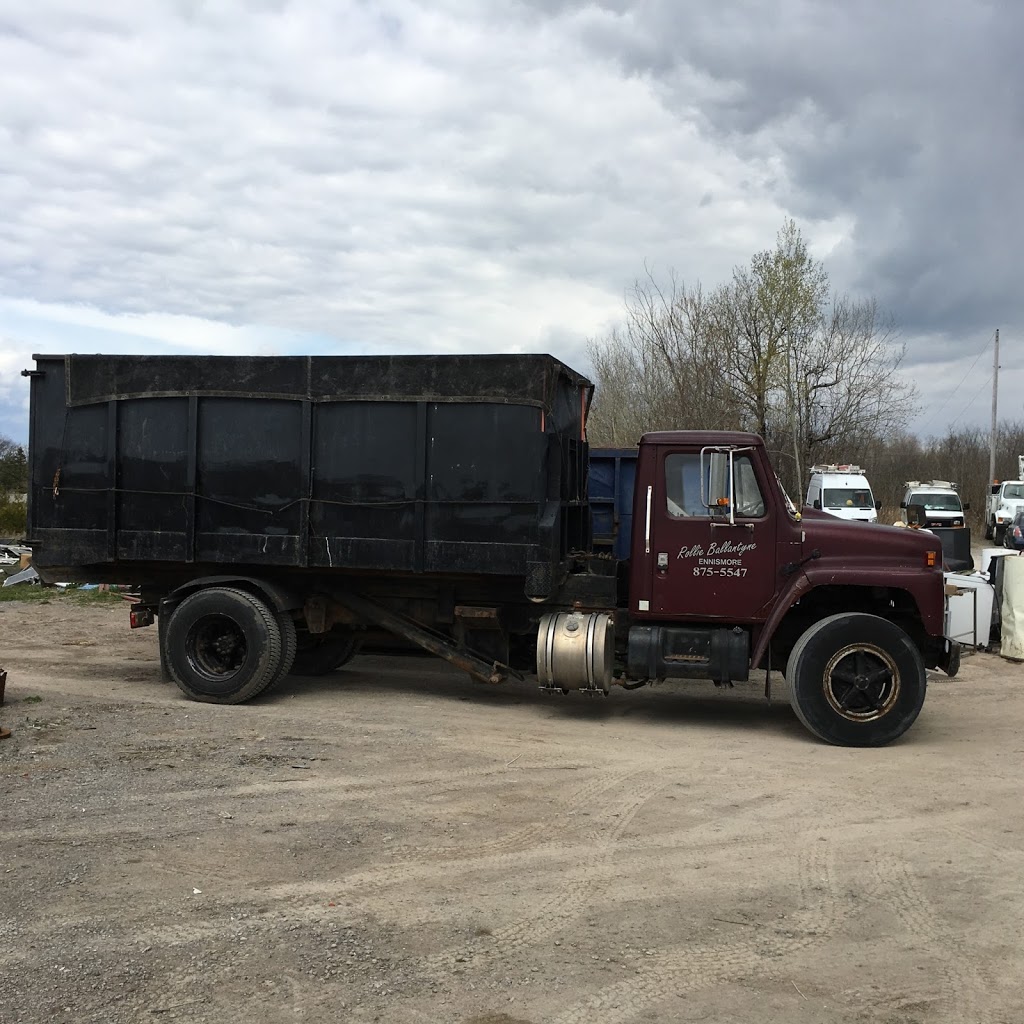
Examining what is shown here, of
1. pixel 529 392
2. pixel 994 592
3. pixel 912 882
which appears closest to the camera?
pixel 912 882

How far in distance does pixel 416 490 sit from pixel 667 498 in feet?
7.06

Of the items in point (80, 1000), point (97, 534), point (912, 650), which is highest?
point (97, 534)

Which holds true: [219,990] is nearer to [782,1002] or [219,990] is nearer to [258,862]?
[258,862]

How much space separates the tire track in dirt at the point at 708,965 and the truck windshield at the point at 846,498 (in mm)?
23581

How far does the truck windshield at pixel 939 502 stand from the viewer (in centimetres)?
3306

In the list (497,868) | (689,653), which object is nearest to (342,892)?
(497,868)

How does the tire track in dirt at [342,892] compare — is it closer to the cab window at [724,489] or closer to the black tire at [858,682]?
the black tire at [858,682]

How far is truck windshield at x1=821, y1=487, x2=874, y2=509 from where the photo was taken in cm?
2732

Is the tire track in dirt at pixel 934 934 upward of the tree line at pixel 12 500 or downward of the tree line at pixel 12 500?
downward

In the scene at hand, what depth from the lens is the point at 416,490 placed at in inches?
348

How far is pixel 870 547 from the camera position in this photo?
27.2 ft

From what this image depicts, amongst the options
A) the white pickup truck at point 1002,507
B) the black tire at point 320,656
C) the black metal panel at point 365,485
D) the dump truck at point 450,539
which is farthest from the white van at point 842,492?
the black metal panel at point 365,485

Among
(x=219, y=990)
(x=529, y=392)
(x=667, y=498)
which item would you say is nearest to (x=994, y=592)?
(x=667, y=498)

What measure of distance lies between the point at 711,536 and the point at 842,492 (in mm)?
20531
